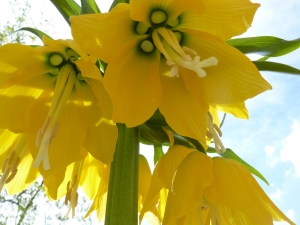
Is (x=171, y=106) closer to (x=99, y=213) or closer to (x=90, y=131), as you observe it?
(x=90, y=131)

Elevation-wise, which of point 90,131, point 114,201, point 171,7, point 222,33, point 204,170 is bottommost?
point 114,201

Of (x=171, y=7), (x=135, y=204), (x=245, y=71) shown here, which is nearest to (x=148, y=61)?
(x=171, y=7)

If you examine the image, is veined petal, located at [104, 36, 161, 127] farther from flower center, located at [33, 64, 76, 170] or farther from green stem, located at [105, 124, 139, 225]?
flower center, located at [33, 64, 76, 170]

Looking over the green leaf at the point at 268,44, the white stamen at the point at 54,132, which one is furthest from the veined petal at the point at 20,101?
the green leaf at the point at 268,44

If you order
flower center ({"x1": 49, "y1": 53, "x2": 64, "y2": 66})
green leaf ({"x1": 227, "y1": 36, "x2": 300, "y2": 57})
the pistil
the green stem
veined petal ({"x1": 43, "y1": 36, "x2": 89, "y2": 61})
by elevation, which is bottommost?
the green stem

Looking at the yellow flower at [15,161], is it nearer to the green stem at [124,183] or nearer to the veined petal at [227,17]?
the green stem at [124,183]

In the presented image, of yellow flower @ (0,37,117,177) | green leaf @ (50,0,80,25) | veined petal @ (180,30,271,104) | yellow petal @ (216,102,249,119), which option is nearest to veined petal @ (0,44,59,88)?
yellow flower @ (0,37,117,177)

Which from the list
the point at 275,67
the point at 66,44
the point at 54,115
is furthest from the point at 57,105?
the point at 275,67
